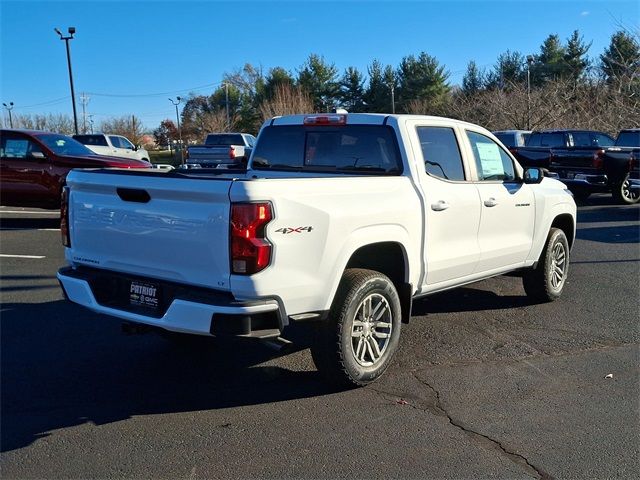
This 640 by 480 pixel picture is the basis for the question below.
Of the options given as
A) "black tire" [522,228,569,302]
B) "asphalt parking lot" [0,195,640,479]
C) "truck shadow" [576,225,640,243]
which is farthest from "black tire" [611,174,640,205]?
"asphalt parking lot" [0,195,640,479]

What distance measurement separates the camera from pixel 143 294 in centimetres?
412

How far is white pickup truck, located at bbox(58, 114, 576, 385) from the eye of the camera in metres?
3.74

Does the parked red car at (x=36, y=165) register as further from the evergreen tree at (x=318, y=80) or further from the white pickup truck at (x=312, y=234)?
the evergreen tree at (x=318, y=80)

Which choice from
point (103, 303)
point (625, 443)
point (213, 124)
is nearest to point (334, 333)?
point (103, 303)

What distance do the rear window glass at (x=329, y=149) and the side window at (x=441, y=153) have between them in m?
0.32

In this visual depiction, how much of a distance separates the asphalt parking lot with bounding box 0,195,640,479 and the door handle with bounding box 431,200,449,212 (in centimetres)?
123

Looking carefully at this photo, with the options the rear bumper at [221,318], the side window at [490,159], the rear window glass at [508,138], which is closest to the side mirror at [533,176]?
the side window at [490,159]

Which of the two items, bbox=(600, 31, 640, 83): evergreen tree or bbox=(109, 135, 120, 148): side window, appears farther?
bbox=(109, 135, 120, 148): side window

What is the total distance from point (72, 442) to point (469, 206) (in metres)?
3.60

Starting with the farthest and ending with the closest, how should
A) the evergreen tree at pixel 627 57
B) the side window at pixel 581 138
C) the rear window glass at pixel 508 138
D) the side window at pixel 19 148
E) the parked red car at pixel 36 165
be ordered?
the evergreen tree at pixel 627 57 → the rear window glass at pixel 508 138 → the side window at pixel 581 138 → the side window at pixel 19 148 → the parked red car at pixel 36 165

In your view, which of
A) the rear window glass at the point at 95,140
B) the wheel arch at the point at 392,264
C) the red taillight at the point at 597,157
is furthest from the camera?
the rear window glass at the point at 95,140

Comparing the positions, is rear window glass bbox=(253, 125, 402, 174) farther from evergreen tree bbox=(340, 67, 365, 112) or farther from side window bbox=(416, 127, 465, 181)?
evergreen tree bbox=(340, 67, 365, 112)

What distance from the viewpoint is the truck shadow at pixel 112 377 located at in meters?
4.11

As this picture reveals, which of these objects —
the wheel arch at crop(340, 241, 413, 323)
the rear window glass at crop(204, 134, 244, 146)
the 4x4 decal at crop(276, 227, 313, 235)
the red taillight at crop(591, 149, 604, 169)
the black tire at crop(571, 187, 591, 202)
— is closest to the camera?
the 4x4 decal at crop(276, 227, 313, 235)
